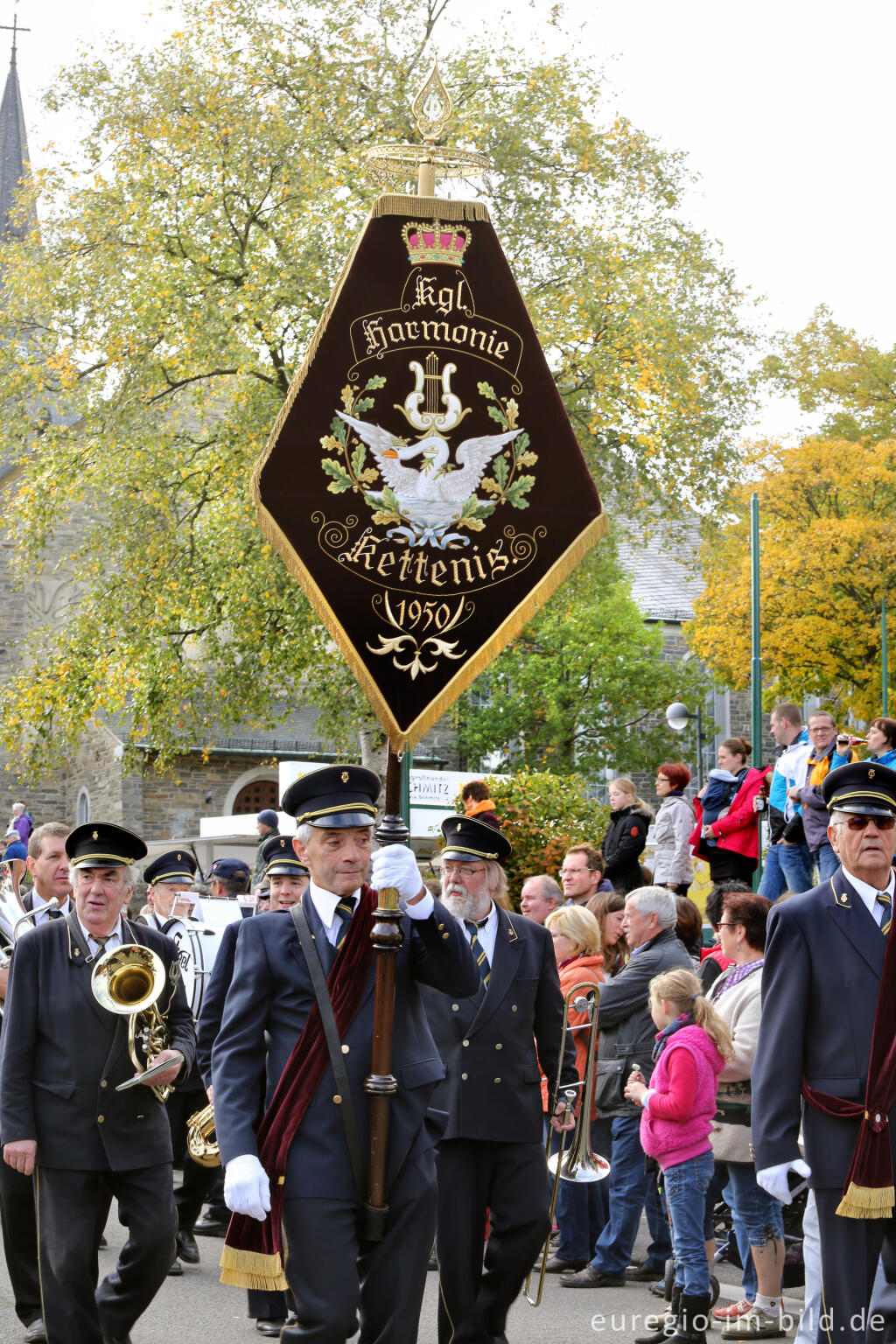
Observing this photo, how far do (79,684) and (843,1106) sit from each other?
667 inches

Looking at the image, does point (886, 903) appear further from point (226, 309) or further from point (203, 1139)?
point (226, 309)

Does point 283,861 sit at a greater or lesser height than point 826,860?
greater

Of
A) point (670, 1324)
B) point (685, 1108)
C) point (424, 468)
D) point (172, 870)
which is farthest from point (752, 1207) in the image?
point (172, 870)

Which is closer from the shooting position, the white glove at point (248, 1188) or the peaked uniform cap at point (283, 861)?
the white glove at point (248, 1188)


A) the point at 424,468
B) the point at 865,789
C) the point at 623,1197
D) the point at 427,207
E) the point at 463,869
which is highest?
the point at 427,207

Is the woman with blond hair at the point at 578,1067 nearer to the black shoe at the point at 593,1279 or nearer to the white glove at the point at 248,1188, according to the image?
the black shoe at the point at 593,1279

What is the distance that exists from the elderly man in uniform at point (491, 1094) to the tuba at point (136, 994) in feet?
3.72

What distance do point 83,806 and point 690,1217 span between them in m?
33.1

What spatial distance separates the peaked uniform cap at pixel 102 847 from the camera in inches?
257

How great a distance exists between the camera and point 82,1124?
6.13m

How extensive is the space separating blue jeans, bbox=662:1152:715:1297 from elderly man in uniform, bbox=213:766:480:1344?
2354 millimetres

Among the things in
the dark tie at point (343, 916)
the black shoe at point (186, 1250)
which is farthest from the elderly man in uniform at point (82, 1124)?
the black shoe at point (186, 1250)

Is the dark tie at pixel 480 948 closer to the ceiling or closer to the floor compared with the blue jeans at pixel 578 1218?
closer to the ceiling

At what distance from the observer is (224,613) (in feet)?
69.1
